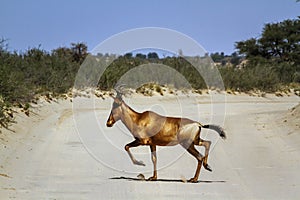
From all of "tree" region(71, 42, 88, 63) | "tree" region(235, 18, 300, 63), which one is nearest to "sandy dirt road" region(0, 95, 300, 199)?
"tree" region(71, 42, 88, 63)

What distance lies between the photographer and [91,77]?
117 feet

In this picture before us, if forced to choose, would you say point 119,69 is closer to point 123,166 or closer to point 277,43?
point 123,166

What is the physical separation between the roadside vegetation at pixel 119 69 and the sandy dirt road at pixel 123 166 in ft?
6.83

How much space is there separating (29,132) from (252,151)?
6465mm

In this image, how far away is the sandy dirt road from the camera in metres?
9.80

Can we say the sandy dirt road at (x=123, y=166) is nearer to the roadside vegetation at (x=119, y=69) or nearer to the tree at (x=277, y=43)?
the roadside vegetation at (x=119, y=69)

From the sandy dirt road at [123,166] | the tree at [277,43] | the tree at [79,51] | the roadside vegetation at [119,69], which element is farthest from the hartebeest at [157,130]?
the tree at [277,43]

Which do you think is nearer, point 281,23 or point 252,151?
point 252,151

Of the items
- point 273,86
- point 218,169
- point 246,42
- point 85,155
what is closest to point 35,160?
point 85,155

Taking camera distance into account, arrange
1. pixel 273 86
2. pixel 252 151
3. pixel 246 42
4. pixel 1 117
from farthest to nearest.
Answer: pixel 246 42 < pixel 273 86 < pixel 1 117 < pixel 252 151

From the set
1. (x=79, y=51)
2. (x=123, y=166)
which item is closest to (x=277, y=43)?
(x=79, y=51)

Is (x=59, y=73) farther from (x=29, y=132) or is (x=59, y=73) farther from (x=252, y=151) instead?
(x=252, y=151)

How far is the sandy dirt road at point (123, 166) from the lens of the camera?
9.80m

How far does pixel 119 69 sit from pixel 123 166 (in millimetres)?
23876
